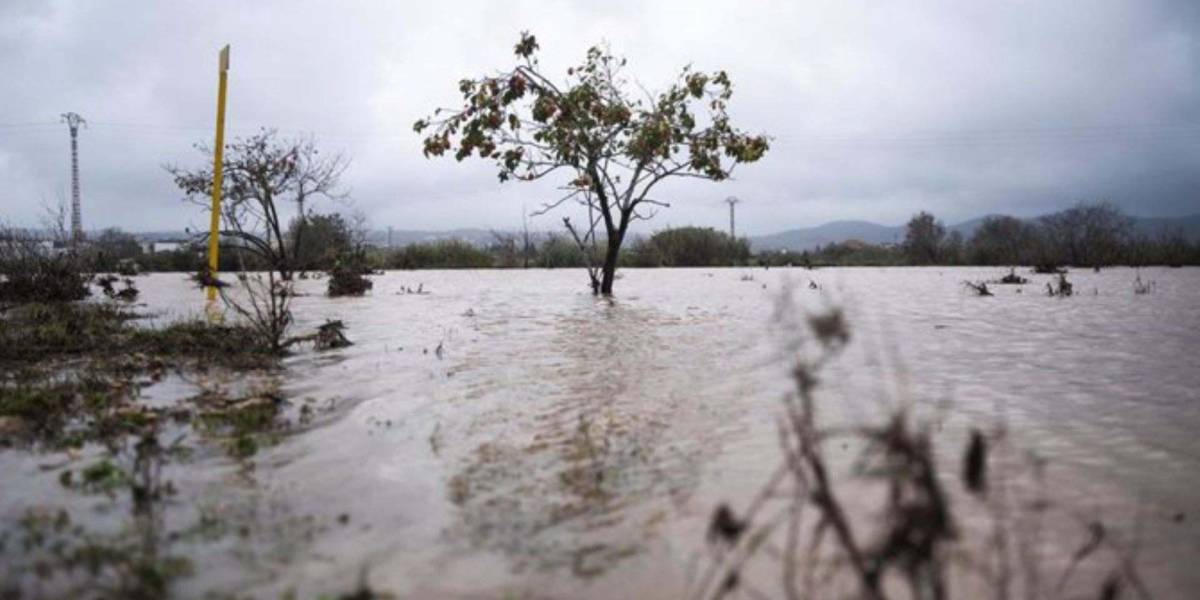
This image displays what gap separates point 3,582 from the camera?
201 centimetres

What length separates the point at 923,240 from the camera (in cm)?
3909

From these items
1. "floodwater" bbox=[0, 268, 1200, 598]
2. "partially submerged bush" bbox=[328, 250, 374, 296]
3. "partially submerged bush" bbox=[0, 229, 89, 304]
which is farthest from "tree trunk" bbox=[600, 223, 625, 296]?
"partially submerged bush" bbox=[0, 229, 89, 304]

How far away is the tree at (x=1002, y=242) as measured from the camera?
3266cm

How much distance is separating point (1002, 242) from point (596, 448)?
4077 centimetres

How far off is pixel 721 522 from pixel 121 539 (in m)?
1.94

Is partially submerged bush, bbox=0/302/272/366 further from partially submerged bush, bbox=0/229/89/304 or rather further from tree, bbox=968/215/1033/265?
tree, bbox=968/215/1033/265

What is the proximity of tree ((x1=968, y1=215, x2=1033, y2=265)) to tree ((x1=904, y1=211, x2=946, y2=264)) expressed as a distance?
1747mm

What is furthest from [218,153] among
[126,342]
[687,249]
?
[687,249]

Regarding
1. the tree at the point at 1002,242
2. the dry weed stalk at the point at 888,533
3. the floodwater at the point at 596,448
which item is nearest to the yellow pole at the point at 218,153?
the floodwater at the point at 596,448

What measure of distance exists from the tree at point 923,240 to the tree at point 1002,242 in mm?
1747

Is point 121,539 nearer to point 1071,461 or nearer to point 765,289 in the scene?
point 1071,461

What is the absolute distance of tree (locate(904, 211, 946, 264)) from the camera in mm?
37844

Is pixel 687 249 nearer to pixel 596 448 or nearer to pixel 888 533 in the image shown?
pixel 596 448

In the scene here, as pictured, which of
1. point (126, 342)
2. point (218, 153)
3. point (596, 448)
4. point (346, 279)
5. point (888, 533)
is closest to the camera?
point (888, 533)
